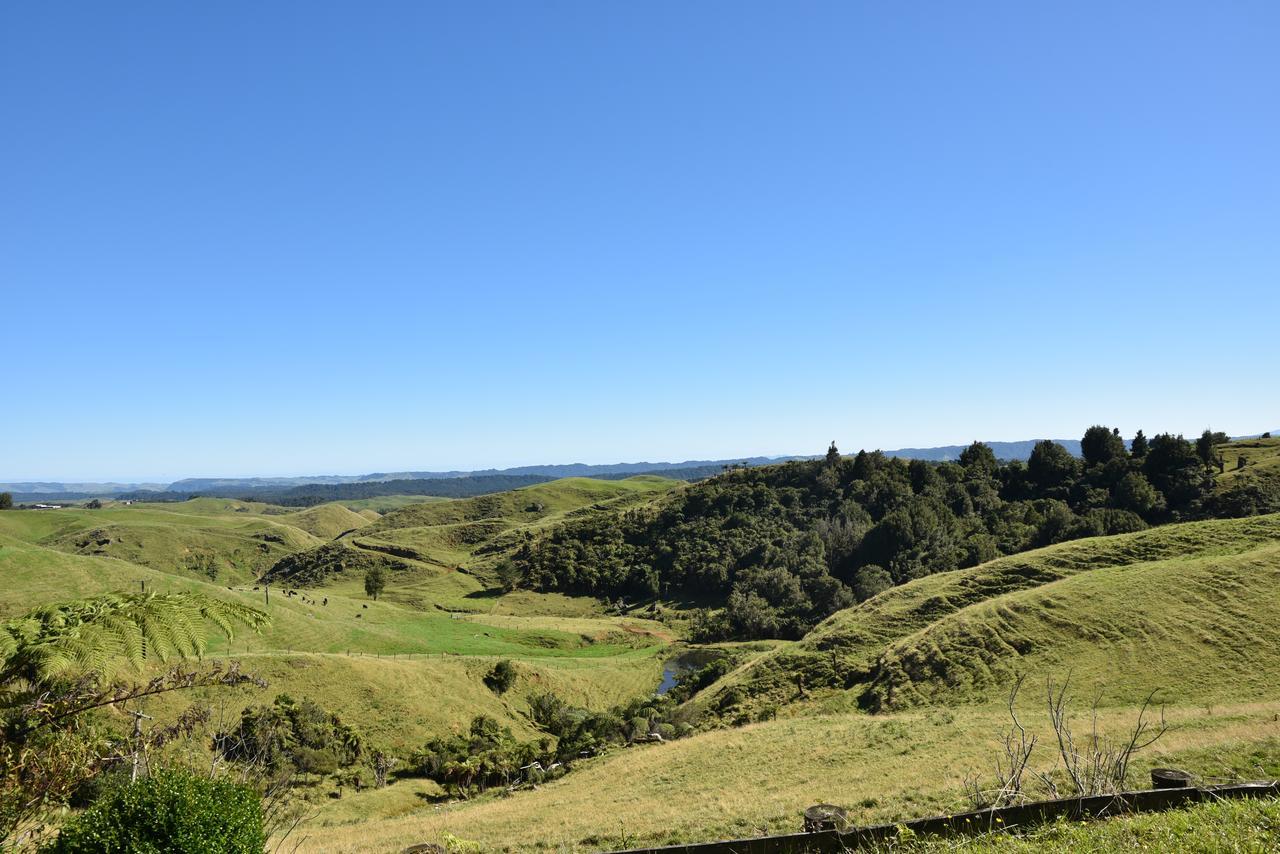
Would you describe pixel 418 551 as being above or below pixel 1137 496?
below

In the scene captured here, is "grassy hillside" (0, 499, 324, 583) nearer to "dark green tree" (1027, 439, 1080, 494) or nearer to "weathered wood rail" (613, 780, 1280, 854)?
"weathered wood rail" (613, 780, 1280, 854)

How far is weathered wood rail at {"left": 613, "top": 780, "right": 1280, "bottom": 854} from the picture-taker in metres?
10.9

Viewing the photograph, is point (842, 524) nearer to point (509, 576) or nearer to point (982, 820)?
point (509, 576)

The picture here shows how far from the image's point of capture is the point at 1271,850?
25.7 ft

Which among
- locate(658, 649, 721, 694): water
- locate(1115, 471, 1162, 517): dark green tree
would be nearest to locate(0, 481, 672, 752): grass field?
locate(658, 649, 721, 694): water

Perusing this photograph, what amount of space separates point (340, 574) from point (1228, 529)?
12365 centimetres

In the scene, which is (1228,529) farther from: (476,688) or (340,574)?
(340,574)

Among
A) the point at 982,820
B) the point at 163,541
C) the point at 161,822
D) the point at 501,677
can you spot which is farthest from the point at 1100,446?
the point at 163,541

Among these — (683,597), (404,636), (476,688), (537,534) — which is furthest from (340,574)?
(476,688)

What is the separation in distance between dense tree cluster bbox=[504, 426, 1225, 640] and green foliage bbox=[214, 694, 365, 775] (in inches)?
2203

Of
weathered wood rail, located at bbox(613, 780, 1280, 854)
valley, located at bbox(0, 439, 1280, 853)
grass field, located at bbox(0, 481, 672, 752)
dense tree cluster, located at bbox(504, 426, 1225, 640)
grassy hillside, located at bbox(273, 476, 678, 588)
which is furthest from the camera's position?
grassy hillside, located at bbox(273, 476, 678, 588)

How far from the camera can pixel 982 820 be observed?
36.3 ft

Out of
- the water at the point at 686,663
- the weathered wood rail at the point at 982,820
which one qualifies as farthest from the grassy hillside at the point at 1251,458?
the weathered wood rail at the point at 982,820

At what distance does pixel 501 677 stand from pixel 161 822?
53.0m
